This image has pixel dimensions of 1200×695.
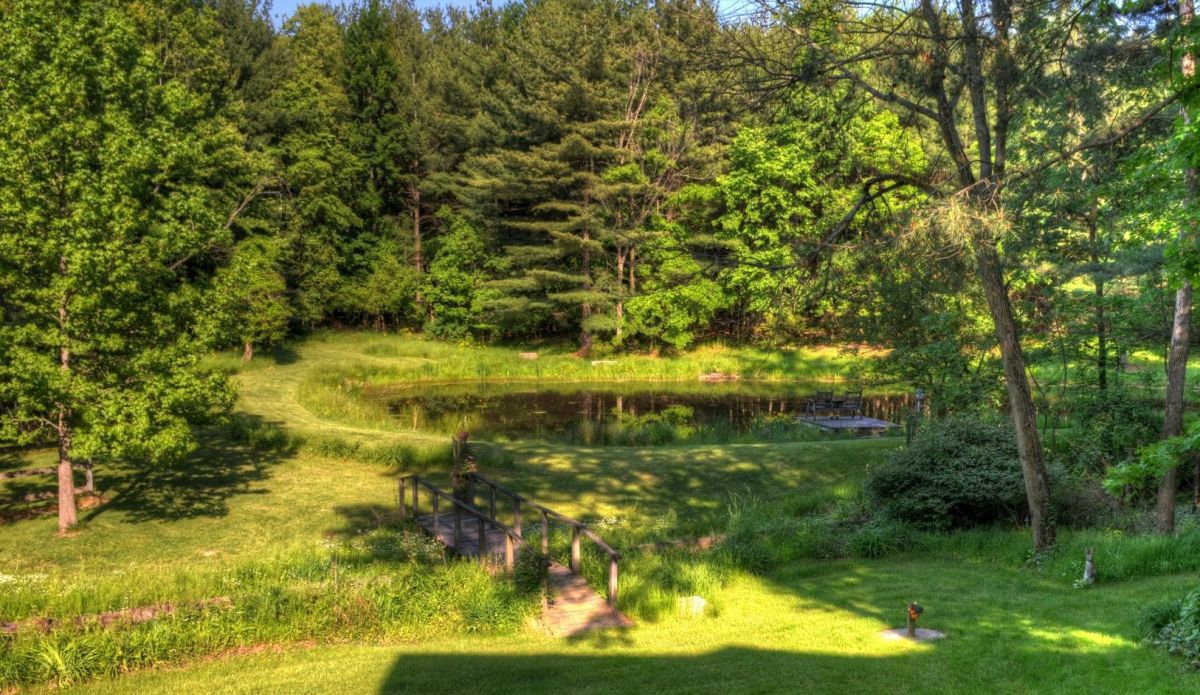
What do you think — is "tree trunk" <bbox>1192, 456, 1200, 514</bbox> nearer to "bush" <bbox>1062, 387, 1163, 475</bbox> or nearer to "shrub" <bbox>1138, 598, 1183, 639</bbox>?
Answer: "bush" <bbox>1062, 387, 1163, 475</bbox>

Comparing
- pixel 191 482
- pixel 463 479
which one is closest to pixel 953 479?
pixel 463 479

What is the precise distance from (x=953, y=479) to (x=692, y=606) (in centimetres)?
614

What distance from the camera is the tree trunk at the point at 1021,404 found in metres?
11.5

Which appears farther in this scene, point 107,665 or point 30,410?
point 30,410

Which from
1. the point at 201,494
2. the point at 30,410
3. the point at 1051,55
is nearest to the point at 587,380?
the point at 201,494

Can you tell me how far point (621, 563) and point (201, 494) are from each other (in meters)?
10.9

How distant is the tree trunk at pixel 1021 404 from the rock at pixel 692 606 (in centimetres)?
509

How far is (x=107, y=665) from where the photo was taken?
26.6 ft

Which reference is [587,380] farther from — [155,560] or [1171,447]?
[1171,447]

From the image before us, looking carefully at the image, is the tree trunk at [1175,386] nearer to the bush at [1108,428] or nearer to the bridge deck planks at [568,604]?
the bush at [1108,428]

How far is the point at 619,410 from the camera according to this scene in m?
33.3

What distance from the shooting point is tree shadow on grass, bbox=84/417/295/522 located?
17.1m

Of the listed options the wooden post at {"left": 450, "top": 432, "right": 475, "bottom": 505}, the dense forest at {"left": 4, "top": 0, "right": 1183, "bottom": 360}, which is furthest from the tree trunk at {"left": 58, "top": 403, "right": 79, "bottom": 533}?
the wooden post at {"left": 450, "top": 432, "right": 475, "bottom": 505}

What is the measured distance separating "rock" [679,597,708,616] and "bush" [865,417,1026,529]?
217 inches
